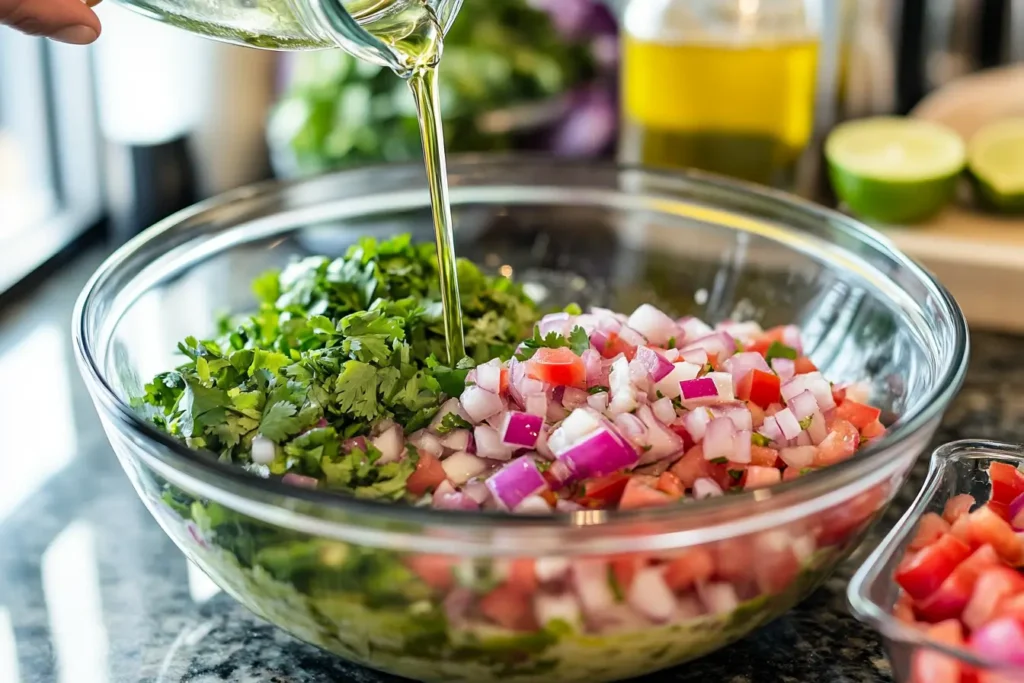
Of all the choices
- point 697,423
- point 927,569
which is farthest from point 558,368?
point 927,569

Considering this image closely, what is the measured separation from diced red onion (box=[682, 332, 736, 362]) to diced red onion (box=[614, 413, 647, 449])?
0.68ft

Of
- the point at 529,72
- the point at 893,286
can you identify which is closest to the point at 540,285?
the point at 893,286

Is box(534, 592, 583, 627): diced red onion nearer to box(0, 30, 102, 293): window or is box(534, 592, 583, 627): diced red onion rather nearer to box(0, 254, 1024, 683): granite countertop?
box(0, 254, 1024, 683): granite countertop

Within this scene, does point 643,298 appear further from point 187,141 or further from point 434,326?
point 187,141

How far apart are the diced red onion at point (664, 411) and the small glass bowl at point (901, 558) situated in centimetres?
21

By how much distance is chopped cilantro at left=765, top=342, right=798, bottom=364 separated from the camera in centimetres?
123

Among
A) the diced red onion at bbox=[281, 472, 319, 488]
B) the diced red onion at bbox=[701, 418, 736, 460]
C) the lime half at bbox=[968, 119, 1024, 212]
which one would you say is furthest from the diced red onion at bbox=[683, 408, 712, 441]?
the lime half at bbox=[968, 119, 1024, 212]

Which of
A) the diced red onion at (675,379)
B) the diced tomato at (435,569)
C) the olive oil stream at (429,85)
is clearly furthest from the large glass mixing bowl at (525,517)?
the olive oil stream at (429,85)

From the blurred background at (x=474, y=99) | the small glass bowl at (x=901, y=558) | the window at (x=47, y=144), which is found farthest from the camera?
the window at (x=47, y=144)

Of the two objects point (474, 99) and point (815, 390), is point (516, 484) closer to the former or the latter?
point (815, 390)

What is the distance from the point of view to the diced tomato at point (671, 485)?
0.95 meters

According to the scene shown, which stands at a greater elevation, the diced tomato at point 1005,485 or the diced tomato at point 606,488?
the diced tomato at point 606,488

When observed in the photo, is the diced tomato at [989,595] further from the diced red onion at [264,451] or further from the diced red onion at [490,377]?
the diced red onion at [264,451]

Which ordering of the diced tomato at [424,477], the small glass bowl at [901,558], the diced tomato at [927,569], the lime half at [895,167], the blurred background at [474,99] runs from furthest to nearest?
the blurred background at [474,99] < the lime half at [895,167] < the diced tomato at [424,477] < the diced tomato at [927,569] < the small glass bowl at [901,558]
